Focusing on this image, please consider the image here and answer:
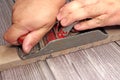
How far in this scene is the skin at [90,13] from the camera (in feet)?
2.34

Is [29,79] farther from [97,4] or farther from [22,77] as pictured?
[97,4]

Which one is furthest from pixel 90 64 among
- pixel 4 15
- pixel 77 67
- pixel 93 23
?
pixel 4 15

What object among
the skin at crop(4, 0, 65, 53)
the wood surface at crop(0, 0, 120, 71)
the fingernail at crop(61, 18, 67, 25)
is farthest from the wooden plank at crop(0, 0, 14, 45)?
the fingernail at crop(61, 18, 67, 25)

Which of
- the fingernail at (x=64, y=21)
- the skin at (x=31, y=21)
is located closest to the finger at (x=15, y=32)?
the skin at (x=31, y=21)

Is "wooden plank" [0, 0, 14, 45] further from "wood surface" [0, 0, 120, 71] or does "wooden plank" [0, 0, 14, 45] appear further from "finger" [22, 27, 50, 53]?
"finger" [22, 27, 50, 53]

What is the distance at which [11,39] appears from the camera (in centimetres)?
69

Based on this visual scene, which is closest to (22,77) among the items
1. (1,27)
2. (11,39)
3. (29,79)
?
(29,79)

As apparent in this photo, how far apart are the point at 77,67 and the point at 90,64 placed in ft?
0.13

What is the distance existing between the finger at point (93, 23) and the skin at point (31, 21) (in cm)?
9

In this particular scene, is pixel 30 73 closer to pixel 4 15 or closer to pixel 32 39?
pixel 32 39

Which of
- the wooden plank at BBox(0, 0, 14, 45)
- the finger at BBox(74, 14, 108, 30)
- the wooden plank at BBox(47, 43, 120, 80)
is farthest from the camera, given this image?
the wooden plank at BBox(0, 0, 14, 45)

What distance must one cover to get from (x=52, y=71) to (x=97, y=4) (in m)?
0.27

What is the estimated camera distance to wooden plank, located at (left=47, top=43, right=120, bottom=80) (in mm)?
617

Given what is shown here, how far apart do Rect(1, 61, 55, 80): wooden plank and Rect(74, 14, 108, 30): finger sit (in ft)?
0.55
